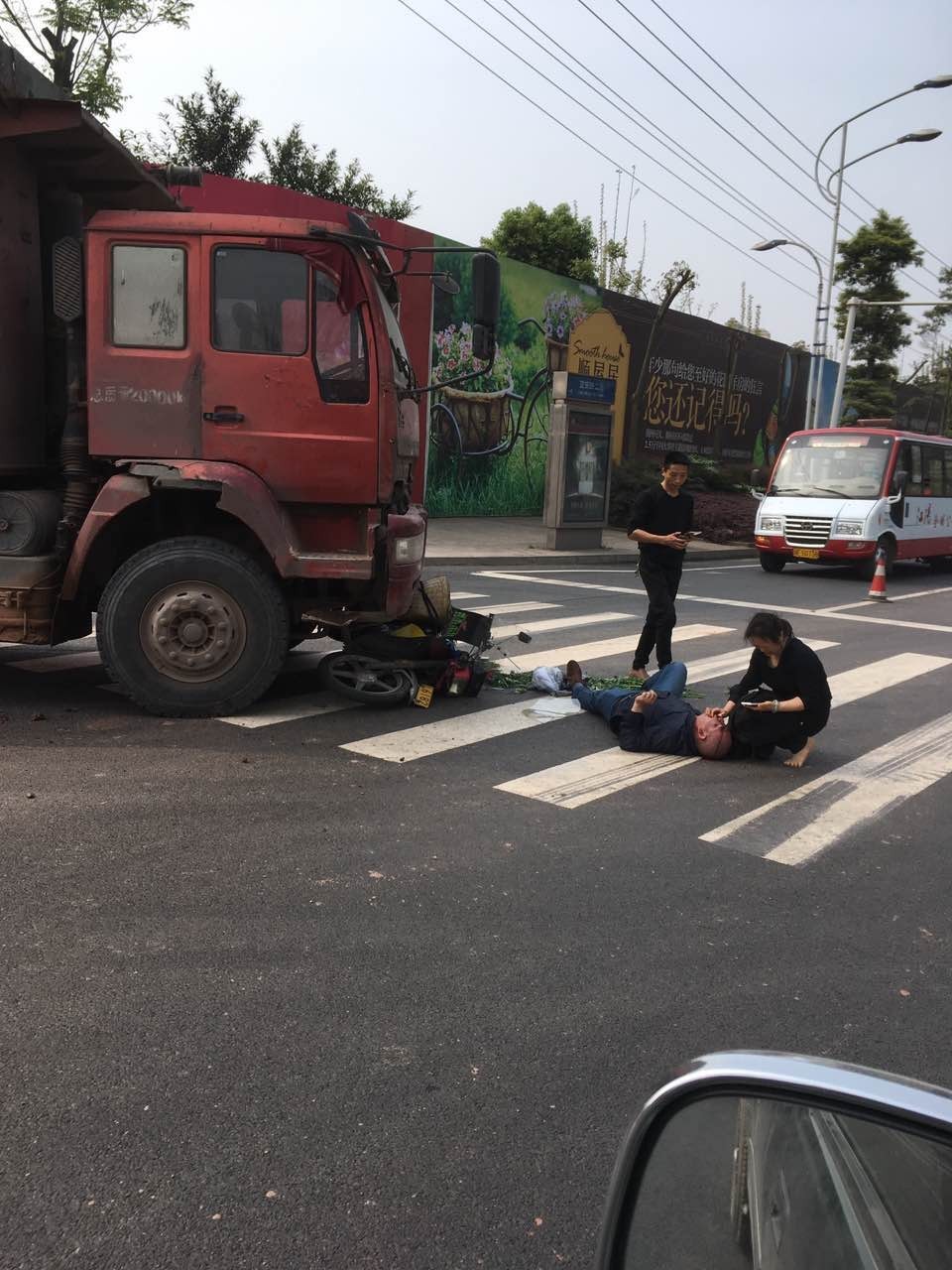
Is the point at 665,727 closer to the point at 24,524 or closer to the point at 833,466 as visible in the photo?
the point at 24,524

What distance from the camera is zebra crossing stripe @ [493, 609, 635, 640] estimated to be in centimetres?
1005

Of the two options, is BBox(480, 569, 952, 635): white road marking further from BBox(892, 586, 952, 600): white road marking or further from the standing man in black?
the standing man in black

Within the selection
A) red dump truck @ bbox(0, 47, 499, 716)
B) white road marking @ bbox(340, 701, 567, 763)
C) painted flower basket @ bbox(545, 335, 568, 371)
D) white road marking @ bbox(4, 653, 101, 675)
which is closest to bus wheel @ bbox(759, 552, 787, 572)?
painted flower basket @ bbox(545, 335, 568, 371)

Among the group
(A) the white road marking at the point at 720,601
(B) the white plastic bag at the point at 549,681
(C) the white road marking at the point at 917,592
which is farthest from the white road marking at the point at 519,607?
(C) the white road marking at the point at 917,592

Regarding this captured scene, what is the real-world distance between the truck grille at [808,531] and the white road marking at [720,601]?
390 centimetres

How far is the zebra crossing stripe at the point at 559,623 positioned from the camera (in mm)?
10054

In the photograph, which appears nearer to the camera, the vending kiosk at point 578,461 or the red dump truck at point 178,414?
the red dump truck at point 178,414

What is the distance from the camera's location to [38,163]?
20.1 ft

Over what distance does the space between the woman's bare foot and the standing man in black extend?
1.95 metres

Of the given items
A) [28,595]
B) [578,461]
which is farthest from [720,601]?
[28,595]

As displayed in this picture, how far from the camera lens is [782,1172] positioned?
1.08 metres

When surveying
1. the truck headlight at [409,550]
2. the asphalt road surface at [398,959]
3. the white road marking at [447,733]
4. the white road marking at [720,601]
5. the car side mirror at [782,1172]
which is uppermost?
the truck headlight at [409,550]

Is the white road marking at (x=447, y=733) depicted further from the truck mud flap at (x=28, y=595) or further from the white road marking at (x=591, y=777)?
the truck mud flap at (x=28, y=595)

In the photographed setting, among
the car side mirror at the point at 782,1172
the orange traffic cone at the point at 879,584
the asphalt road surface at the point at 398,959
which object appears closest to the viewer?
the car side mirror at the point at 782,1172
